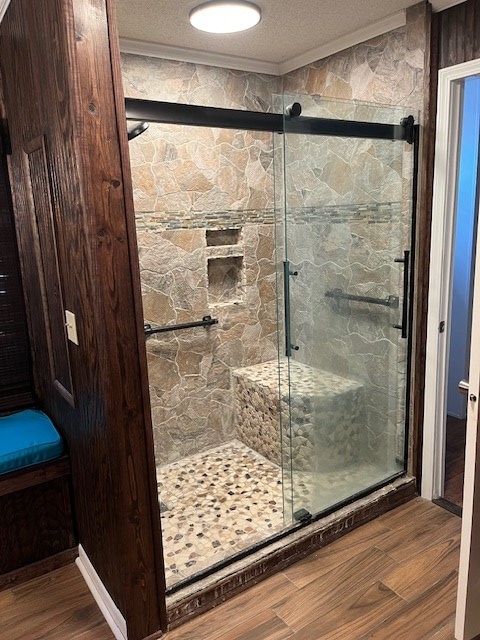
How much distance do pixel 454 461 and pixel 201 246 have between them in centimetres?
202

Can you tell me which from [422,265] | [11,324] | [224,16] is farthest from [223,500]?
[224,16]

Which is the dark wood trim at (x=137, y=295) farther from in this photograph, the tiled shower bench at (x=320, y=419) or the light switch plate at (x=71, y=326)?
the tiled shower bench at (x=320, y=419)

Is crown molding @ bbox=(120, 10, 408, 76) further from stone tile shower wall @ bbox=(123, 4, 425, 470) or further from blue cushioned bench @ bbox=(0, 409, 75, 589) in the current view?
blue cushioned bench @ bbox=(0, 409, 75, 589)

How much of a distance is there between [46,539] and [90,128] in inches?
71.2

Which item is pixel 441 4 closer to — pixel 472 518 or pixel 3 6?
pixel 3 6

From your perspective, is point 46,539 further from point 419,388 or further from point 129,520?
point 419,388

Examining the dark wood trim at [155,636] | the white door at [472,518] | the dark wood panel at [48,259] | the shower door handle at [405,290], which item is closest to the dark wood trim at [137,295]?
the dark wood trim at [155,636]

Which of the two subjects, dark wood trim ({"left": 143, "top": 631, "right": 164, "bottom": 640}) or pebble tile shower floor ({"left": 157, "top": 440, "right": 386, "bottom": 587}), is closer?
dark wood trim ({"left": 143, "top": 631, "right": 164, "bottom": 640})

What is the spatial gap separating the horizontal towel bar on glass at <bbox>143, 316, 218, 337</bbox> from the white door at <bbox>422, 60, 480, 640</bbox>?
1.31m

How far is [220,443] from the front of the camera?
3.23m

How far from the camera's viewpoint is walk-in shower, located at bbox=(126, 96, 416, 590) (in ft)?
7.09

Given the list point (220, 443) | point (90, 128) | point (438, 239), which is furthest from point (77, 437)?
point (438, 239)

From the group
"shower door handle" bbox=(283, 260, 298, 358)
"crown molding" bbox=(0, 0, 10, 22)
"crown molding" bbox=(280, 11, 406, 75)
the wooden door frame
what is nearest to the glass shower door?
"shower door handle" bbox=(283, 260, 298, 358)

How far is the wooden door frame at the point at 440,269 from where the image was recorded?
2.17 m
